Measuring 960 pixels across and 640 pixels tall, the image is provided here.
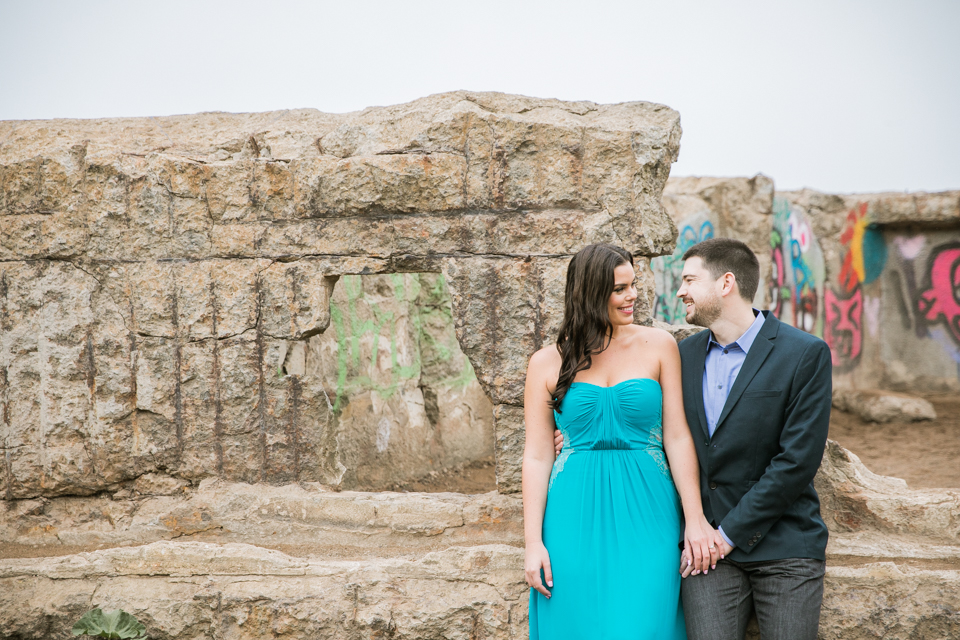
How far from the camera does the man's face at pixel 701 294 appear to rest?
2.70 m

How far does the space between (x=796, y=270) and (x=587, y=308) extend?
8.10 meters

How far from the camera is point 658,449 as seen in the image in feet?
8.51

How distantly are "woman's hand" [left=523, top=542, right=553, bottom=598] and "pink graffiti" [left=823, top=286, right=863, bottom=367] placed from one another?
848 centimetres

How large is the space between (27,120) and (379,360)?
11.8 ft

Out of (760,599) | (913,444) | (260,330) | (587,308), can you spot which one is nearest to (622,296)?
(587,308)

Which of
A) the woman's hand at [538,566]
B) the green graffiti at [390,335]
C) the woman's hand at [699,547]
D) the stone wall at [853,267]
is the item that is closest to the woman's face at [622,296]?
the woman's hand at [699,547]

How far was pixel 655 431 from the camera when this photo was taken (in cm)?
259

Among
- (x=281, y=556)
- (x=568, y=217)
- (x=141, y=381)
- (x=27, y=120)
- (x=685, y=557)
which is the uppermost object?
(x=27, y=120)

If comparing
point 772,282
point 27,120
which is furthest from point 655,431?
point 772,282

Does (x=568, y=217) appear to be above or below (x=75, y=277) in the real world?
above

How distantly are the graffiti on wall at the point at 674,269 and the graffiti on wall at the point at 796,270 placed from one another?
1.02 m

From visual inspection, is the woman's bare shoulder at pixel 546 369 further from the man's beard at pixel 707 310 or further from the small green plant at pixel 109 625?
the small green plant at pixel 109 625

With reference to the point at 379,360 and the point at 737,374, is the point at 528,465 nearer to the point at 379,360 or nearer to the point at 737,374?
the point at 737,374

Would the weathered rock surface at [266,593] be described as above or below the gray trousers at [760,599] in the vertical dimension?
below
